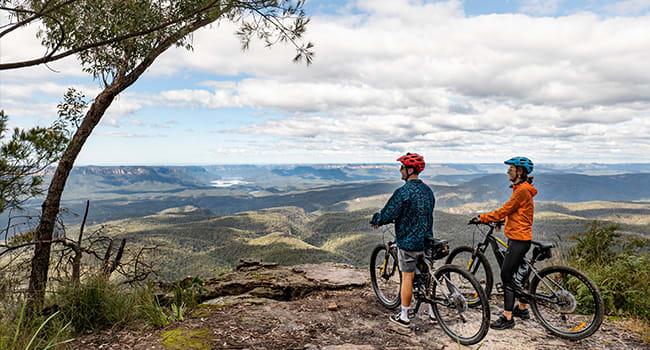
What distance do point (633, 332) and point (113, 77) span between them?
32.9 feet

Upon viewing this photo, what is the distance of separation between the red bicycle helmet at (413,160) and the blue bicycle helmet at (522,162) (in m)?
1.26

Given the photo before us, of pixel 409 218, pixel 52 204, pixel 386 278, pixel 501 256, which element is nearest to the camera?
pixel 409 218

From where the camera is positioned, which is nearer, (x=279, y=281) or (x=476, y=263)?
(x=476, y=263)

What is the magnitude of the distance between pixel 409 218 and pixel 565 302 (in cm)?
245

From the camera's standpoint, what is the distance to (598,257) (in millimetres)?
7242

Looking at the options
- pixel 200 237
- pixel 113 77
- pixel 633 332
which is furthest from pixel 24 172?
pixel 200 237

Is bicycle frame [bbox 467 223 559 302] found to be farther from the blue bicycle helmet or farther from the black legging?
the blue bicycle helmet

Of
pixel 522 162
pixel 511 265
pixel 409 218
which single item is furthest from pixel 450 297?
pixel 522 162

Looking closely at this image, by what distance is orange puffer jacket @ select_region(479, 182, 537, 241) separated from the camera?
4.64m

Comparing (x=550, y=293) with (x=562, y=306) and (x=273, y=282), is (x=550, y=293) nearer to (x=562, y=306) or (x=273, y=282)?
(x=562, y=306)

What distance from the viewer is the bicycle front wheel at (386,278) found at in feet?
19.0

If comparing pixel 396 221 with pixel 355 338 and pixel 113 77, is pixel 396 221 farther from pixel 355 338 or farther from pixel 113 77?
pixel 113 77

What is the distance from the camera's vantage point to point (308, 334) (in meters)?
4.48

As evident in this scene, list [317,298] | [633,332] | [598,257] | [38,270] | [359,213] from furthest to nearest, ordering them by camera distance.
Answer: [359,213]
[598,257]
[317,298]
[38,270]
[633,332]
